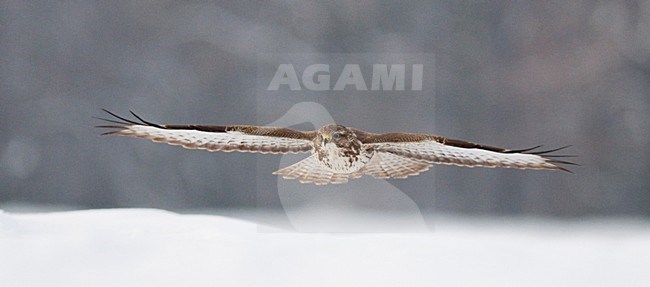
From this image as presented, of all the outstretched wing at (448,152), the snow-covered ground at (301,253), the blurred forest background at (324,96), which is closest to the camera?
the outstretched wing at (448,152)

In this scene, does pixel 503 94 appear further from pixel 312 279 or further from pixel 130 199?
pixel 130 199

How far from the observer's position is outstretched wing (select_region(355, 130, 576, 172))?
102 centimetres

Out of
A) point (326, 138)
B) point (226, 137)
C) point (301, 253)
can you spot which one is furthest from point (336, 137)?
point (301, 253)

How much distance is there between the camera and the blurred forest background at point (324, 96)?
1.35m

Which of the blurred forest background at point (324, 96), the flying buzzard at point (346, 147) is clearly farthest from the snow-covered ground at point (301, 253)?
the flying buzzard at point (346, 147)

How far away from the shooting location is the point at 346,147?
110cm

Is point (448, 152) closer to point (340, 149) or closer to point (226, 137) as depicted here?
point (340, 149)

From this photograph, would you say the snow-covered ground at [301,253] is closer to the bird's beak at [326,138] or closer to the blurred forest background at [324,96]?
the blurred forest background at [324,96]

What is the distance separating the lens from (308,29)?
1353 millimetres

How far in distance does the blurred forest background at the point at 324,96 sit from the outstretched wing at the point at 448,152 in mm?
202

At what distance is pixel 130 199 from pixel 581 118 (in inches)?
43.5

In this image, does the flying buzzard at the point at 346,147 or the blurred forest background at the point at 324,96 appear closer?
the flying buzzard at the point at 346,147

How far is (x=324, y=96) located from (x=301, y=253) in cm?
35

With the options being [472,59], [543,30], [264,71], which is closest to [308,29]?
[264,71]
